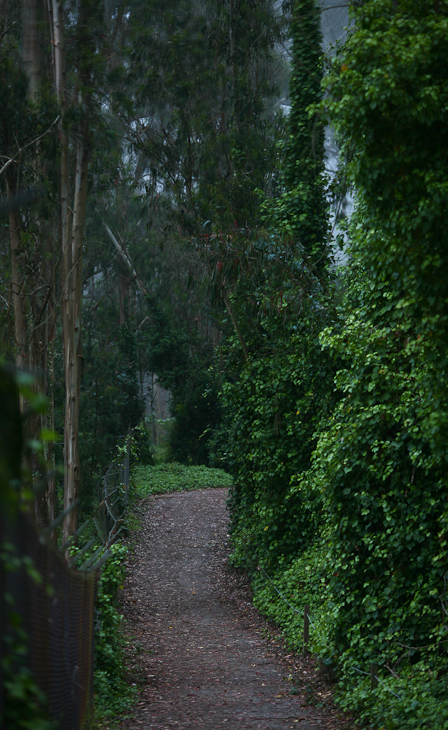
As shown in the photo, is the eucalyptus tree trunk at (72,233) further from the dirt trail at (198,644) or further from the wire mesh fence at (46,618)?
the wire mesh fence at (46,618)

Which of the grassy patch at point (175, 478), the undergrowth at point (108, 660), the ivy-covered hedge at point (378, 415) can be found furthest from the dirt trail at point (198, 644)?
the grassy patch at point (175, 478)

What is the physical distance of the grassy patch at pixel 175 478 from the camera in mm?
25016

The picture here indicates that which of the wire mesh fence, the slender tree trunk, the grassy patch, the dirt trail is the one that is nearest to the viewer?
the wire mesh fence

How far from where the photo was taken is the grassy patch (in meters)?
25.0

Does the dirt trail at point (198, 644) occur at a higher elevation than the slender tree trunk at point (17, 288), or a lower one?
lower

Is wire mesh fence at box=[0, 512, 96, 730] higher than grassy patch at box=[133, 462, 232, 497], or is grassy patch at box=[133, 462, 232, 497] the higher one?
wire mesh fence at box=[0, 512, 96, 730]

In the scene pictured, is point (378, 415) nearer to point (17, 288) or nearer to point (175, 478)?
point (17, 288)

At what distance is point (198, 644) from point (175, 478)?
50.0ft

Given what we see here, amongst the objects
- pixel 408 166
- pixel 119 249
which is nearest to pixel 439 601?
pixel 408 166

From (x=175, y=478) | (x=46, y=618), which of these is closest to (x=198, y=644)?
(x=46, y=618)

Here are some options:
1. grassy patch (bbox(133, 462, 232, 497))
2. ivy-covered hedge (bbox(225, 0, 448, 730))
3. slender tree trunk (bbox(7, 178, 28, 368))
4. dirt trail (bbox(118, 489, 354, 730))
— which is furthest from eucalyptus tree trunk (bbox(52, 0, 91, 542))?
grassy patch (bbox(133, 462, 232, 497))

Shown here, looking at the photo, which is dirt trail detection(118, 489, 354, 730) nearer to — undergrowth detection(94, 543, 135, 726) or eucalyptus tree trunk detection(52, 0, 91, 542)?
undergrowth detection(94, 543, 135, 726)

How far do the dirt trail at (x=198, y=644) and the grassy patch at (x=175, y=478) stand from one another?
405 cm

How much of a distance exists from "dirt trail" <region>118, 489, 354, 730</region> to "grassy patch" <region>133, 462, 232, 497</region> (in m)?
4.05
